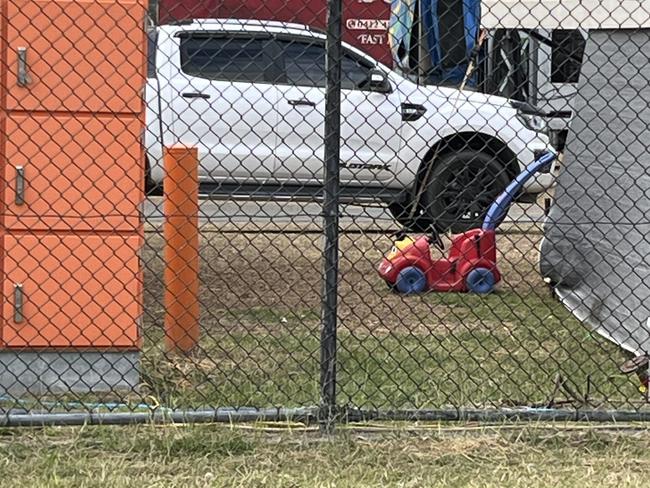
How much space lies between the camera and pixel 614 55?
22.4 ft

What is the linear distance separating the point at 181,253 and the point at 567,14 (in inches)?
95.3

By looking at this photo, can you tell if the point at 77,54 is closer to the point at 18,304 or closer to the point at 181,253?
the point at 18,304

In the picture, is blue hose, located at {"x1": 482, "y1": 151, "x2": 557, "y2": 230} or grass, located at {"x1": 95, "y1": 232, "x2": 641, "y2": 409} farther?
blue hose, located at {"x1": 482, "y1": 151, "x2": 557, "y2": 230}

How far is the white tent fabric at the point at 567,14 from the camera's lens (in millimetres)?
6188

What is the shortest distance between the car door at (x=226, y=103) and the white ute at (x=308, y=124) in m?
0.01

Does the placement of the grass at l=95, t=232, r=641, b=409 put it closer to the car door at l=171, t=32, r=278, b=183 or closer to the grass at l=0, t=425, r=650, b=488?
the grass at l=0, t=425, r=650, b=488


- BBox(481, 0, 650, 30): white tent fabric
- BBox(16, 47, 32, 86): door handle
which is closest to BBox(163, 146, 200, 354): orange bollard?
BBox(16, 47, 32, 86): door handle

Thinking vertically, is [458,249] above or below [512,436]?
above

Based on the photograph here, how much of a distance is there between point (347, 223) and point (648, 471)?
277 inches

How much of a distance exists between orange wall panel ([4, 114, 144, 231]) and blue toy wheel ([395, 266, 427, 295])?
329cm

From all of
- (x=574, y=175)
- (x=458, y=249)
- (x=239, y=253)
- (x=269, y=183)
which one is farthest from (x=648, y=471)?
(x=269, y=183)

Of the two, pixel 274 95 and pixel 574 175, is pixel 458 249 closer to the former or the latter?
pixel 574 175

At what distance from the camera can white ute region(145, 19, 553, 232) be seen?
10.8 meters

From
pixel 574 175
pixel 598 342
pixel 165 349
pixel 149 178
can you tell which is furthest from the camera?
pixel 149 178
